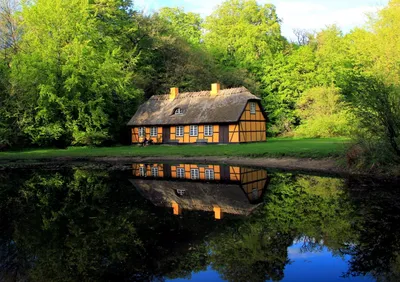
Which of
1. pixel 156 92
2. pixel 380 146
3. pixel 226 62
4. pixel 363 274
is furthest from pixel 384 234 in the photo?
pixel 226 62

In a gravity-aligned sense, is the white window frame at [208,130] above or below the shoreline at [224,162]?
above

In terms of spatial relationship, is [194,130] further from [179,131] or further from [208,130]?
[179,131]

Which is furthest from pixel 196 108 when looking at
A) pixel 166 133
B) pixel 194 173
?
pixel 194 173

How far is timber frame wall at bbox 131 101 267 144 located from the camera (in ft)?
107

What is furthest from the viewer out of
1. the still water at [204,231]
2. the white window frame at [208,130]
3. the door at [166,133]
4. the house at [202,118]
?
the door at [166,133]

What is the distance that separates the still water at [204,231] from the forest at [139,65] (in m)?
6.63

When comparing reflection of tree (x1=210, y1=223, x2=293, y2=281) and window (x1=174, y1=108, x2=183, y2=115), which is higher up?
window (x1=174, y1=108, x2=183, y2=115)

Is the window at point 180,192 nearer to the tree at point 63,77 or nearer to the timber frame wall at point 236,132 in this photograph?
the timber frame wall at point 236,132

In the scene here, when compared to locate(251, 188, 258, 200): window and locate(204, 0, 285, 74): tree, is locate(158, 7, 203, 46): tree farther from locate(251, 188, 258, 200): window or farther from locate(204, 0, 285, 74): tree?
locate(251, 188, 258, 200): window

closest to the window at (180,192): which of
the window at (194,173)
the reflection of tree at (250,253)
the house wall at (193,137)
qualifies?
the window at (194,173)

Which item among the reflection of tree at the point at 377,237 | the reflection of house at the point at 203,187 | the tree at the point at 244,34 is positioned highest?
the tree at the point at 244,34

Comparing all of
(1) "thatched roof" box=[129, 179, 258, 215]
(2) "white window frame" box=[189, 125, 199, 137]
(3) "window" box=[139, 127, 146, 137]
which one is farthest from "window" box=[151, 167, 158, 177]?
(3) "window" box=[139, 127, 146, 137]

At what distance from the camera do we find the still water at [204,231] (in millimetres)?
6031

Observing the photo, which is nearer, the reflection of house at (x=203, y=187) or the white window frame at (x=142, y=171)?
the reflection of house at (x=203, y=187)
